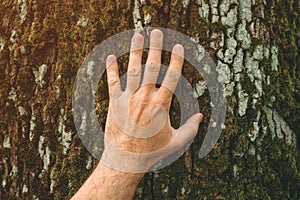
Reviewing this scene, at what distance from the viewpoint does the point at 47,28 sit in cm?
250

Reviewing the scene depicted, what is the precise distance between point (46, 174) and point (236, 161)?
35.9 inches

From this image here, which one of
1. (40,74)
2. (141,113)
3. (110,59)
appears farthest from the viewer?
(40,74)

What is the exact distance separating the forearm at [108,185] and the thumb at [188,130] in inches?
9.1

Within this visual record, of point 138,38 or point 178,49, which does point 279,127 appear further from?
point 138,38

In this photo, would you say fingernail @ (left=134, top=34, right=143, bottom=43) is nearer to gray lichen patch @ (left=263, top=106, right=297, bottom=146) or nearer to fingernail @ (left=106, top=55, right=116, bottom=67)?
fingernail @ (left=106, top=55, right=116, bottom=67)

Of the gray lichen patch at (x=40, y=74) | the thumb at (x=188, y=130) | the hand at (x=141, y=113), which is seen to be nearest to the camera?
the hand at (x=141, y=113)

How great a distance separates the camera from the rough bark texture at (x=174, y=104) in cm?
240

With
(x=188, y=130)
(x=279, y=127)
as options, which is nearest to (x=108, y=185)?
(x=188, y=130)

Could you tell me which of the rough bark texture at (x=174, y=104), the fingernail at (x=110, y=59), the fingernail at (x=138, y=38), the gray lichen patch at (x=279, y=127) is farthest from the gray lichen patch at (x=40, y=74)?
the gray lichen patch at (x=279, y=127)

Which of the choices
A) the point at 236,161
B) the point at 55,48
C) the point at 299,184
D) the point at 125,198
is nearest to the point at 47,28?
the point at 55,48

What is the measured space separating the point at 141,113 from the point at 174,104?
0.88 ft

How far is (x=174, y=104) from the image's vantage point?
2.40 meters

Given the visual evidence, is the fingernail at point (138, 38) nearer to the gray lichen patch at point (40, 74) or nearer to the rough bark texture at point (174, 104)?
the rough bark texture at point (174, 104)

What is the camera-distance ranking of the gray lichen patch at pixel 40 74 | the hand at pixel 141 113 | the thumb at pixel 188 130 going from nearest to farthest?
the hand at pixel 141 113 < the thumb at pixel 188 130 < the gray lichen patch at pixel 40 74
